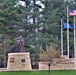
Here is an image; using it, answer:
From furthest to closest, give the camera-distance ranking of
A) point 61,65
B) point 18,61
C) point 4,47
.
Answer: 1. point 4,47
2. point 61,65
3. point 18,61

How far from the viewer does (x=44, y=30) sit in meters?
38.7

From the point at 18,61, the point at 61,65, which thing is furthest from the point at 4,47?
the point at 61,65

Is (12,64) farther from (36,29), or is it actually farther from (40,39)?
(36,29)

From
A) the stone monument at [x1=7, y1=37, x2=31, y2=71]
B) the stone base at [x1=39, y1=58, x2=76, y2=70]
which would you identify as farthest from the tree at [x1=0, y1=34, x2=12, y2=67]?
the stone monument at [x1=7, y1=37, x2=31, y2=71]

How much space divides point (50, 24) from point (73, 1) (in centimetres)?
690

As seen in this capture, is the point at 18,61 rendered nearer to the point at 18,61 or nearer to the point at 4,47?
the point at 18,61

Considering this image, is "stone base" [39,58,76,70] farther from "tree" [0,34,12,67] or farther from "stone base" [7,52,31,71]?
"tree" [0,34,12,67]

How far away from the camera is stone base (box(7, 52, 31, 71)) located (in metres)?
24.7

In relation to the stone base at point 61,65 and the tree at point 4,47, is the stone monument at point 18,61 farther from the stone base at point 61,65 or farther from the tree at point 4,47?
the tree at point 4,47

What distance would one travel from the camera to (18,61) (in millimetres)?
24828

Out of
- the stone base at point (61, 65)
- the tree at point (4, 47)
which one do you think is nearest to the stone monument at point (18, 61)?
the stone base at point (61, 65)

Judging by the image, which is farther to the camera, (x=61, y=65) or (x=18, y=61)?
(x=61, y=65)

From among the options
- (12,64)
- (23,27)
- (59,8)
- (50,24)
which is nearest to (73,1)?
(59,8)

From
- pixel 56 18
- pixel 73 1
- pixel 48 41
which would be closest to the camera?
pixel 48 41
